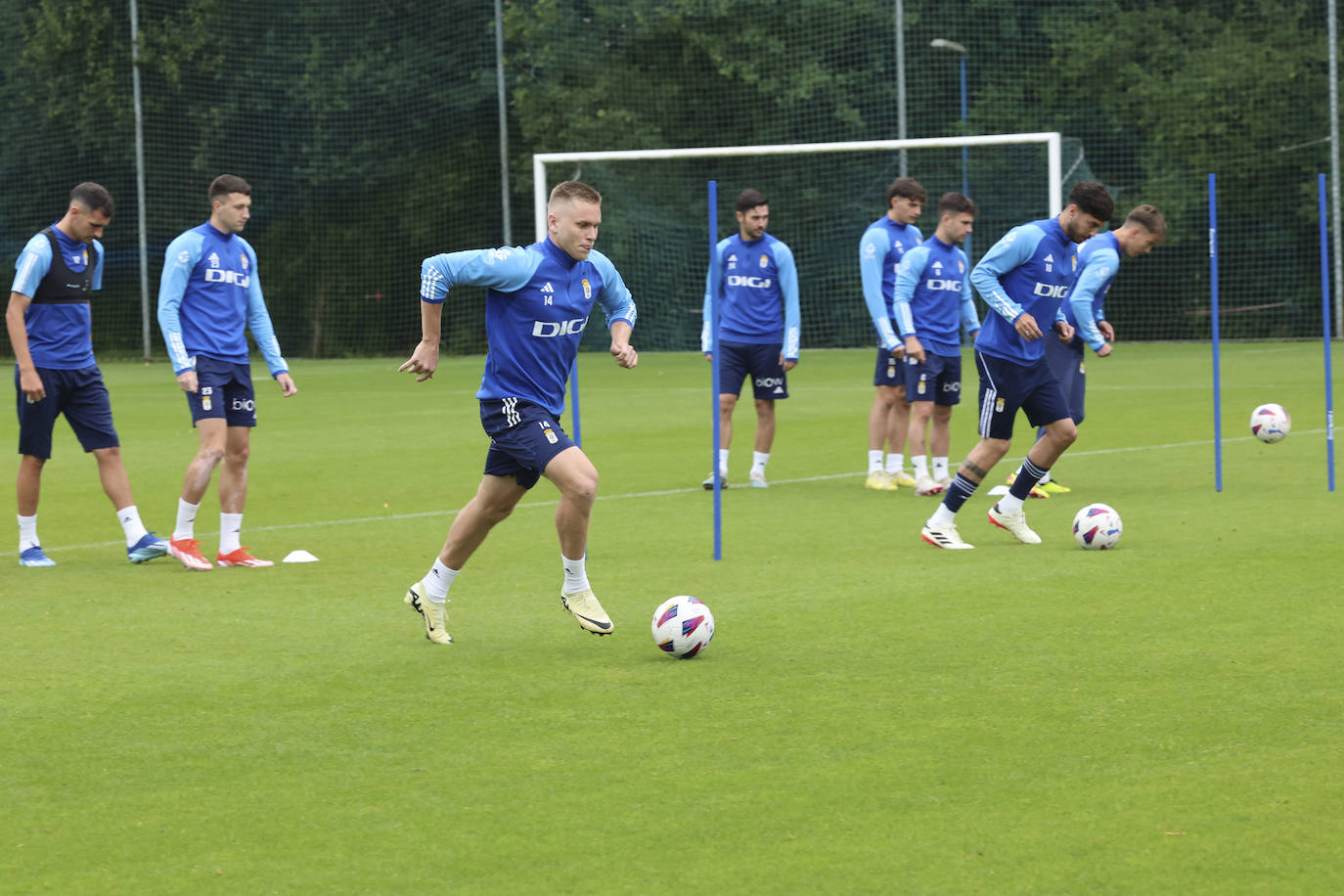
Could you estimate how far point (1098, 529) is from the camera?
9.16 m

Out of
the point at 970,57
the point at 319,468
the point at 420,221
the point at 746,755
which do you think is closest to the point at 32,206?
the point at 420,221

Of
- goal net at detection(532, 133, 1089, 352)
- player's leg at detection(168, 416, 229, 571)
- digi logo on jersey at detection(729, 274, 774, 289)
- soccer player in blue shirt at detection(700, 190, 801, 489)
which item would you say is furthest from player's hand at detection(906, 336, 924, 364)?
goal net at detection(532, 133, 1089, 352)

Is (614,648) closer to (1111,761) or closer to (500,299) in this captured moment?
(500,299)

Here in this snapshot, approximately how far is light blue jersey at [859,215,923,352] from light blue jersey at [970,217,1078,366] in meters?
2.48

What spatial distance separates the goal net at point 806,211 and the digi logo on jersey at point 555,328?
23.6m

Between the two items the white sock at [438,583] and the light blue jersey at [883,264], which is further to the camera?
the light blue jersey at [883,264]

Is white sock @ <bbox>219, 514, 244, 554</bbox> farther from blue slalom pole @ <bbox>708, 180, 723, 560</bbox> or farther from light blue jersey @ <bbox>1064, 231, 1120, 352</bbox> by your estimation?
light blue jersey @ <bbox>1064, 231, 1120, 352</bbox>

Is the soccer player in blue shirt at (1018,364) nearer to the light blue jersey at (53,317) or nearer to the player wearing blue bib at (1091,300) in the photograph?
the player wearing blue bib at (1091,300)

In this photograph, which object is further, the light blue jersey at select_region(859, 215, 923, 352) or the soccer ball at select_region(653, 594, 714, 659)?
the light blue jersey at select_region(859, 215, 923, 352)

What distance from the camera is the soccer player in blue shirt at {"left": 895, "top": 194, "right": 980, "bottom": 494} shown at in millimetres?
12141

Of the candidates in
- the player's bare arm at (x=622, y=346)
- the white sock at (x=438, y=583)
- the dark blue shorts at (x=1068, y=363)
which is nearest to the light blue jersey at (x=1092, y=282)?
the dark blue shorts at (x=1068, y=363)

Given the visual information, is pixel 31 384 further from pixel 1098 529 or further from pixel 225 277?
pixel 1098 529

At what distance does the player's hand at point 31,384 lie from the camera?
30.7 feet

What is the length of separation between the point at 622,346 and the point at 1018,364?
316cm
